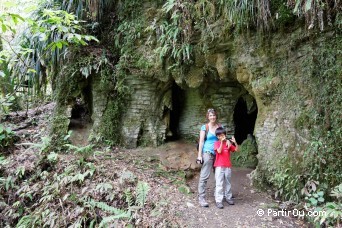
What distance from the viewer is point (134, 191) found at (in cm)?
471

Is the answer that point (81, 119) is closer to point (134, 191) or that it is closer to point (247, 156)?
point (134, 191)

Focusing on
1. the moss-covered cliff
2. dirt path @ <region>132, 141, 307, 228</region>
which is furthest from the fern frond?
the moss-covered cliff

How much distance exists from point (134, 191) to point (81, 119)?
361cm

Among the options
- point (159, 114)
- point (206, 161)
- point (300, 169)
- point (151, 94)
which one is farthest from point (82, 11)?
point (300, 169)

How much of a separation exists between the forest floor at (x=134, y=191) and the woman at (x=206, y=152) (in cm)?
36

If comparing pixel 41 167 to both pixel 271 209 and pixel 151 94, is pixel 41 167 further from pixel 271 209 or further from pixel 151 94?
pixel 271 209

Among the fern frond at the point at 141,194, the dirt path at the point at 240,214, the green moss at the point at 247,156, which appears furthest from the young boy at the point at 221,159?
the green moss at the point at 247,156

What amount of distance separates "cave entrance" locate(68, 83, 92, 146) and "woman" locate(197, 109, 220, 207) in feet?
11.7

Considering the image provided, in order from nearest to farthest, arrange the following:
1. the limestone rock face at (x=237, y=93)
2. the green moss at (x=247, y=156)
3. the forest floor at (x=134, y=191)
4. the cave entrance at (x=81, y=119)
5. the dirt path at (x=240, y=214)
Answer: the dirt path at (x=240, y=214) < the forest floor at (x=134, y=191) < the limestone rock face at (x=237, y=93) < the green moss at (x=247, y=156) < the cave entrance at (x=81, y=119)

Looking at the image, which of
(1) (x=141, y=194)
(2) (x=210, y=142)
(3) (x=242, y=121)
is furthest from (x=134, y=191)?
(3) (x=242, y=121)

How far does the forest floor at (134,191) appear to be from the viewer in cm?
410

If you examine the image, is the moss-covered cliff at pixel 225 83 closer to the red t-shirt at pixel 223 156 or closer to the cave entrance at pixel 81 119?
the cave entrance at pixel 81 119

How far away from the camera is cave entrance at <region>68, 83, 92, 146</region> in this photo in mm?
6853

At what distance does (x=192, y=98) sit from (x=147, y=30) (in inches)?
93.4
